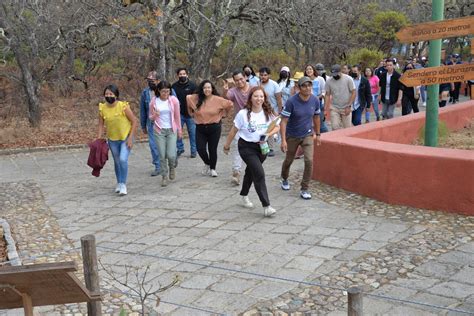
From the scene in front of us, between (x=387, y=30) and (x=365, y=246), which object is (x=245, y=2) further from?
(x=387, y=30)

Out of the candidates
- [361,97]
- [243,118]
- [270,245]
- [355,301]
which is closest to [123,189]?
[243,118]

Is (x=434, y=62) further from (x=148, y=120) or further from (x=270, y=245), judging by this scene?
(x=148, y=120)

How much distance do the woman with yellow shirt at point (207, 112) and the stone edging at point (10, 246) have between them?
301cm

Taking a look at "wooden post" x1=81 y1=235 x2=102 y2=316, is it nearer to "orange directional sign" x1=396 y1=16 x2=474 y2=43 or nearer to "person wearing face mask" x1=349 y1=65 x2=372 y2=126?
"orange directional sign" x1=396 y1=16 x2=474 y2=43

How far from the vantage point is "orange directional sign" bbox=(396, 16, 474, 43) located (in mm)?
6961

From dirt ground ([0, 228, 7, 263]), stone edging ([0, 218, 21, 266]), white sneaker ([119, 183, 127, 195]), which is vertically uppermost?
white sneaker ([119, 183, 127, 195])

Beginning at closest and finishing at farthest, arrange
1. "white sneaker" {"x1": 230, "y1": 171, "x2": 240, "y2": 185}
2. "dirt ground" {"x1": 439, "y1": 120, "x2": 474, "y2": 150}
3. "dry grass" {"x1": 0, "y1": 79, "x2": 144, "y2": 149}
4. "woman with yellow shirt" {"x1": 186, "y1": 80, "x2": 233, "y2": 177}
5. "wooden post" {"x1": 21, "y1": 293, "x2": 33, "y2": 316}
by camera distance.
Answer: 1. "wooden post" {"x1": 21, "y1": 293, "x2": 33, "y2": 316}
2. "white sneaker" {"x1": 230, "y1": 171, "x2": 240, "y2": 185}
3. "woman with yellow shirt" {"x1": 186, "y1": 80, "x2": 233, "y2": 177}
4. "dirt ground" {"x1": 439, "y1": 120, "x2": 474, "y2": 150}
5. "dry grass" {"x1": 0, "y1": 79, "x2": 144, "y2": 149}

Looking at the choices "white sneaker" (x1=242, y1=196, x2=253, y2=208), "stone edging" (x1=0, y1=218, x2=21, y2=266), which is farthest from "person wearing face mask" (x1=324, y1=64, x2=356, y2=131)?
"stone edging" (x1=0, y1=218, x2=21, y2=266)

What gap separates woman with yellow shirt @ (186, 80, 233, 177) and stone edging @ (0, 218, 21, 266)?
3.01 meters

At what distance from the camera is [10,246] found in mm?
5871

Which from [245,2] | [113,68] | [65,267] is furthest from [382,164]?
[113,68]

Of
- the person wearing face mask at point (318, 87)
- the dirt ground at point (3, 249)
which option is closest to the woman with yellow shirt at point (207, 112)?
the person wearing face mask at point (318, 87)

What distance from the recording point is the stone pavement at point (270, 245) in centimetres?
450

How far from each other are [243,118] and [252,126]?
0.15 metres
